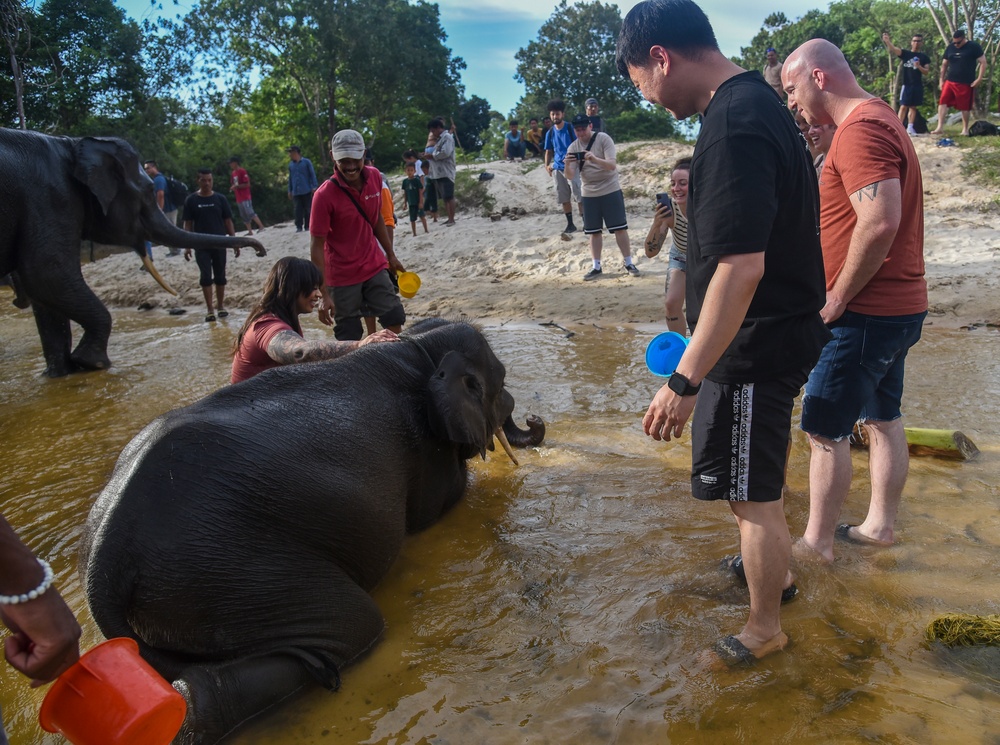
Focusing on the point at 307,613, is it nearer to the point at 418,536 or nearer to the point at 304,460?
the point at 304,460

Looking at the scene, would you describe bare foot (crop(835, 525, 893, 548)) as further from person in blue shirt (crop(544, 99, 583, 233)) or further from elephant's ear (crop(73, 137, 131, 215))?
person in blue shirt (crop(544, 99, 583, 233))

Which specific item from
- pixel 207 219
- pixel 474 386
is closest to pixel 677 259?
pixel 474 386

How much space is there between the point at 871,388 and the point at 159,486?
293cm

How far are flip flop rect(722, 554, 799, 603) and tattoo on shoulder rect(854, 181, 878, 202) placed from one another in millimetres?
1576

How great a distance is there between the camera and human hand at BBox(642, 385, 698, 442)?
251 centimetres

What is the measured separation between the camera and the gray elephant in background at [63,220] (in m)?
8.13

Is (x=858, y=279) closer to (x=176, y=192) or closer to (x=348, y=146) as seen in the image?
(x=348, y=146)

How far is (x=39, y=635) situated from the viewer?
1774mm

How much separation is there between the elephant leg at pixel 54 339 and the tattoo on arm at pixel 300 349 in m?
5.70

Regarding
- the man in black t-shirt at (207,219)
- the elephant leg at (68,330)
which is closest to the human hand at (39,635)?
the elephant leg at (68,330)

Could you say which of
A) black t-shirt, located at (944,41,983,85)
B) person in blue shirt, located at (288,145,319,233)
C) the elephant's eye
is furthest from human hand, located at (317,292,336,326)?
black t-shirt, located at (944,41,983,85)

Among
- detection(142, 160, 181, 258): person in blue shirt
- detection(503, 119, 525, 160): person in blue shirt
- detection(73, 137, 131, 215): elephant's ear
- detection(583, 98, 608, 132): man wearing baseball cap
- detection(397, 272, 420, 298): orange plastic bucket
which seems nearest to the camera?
detection(397, 272, 420, 298): orange plastic bucket

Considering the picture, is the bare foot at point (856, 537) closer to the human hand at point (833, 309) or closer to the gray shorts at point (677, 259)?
the human hand at point (833, 309)

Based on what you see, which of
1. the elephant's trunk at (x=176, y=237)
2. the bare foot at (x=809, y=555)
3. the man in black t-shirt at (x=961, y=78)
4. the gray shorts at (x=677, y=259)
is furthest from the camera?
the man in black t-shirt at (x=961, y=78)
